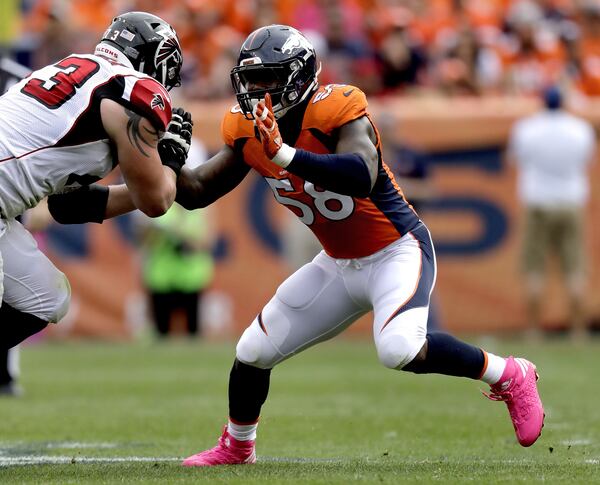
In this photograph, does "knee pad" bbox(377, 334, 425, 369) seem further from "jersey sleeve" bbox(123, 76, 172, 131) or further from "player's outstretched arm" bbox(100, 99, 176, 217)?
"jersey sleeve" bbox(123, 76, 172, 131)

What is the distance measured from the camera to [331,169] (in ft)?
14.8

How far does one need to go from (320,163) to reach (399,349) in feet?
2.41

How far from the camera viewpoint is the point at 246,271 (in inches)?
444

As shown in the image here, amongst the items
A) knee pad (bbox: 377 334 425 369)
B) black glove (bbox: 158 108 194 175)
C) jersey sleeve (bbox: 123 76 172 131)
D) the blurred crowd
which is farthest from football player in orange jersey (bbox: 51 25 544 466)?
the blurred crowd

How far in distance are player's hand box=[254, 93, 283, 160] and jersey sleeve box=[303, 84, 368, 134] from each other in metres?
0.31

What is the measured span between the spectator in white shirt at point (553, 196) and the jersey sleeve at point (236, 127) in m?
5.99

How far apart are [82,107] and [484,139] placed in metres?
7.15

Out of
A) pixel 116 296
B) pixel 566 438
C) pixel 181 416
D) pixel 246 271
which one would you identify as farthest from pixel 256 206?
pixel 566 438

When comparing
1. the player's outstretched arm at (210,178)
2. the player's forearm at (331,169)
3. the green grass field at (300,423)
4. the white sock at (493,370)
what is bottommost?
the green grass field at (300,423)

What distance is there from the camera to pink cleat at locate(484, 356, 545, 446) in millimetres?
4930

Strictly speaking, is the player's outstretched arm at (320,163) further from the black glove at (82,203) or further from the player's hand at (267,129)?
the black glove at (82,203)

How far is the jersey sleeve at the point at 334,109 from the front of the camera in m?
4.76

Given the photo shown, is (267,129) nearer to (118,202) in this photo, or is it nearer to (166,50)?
(166,50)

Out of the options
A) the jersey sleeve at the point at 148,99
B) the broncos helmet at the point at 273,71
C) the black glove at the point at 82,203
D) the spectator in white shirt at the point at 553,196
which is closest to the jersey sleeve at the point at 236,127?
the broncos helmet at the point at 273,71
